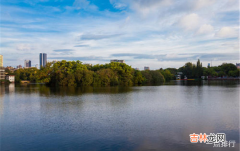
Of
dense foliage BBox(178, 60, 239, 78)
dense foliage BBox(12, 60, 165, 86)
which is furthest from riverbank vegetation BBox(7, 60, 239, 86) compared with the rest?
dense foliage BBox(178, 60, 239, 78)

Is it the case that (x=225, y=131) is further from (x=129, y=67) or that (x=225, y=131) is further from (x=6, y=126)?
(x=129, y=67)

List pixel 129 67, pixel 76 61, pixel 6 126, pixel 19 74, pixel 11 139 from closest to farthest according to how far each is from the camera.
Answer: pixel 11 139 → pixel 6 126 → pixel 76 61 → pixel 129 67 → pixel 19 74

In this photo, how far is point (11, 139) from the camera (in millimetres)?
11117

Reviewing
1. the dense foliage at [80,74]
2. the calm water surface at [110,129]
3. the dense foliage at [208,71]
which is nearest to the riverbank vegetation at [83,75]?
the dense foliage at [80,74]

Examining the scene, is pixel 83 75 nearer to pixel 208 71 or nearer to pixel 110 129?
pixel 110 129

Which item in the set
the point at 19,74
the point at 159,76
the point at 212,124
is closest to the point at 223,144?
the point at 212,124

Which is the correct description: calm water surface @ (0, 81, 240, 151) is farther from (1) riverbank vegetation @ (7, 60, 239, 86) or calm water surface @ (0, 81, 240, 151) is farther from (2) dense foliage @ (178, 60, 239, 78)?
(2) dense foliage @ (178, 60, 239, 78)

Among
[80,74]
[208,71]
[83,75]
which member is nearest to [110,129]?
[80,74]

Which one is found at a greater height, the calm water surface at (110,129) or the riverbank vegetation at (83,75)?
the riverbank vegetation at (83,75)

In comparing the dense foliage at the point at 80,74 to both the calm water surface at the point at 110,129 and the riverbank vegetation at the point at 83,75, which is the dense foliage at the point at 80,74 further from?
the calm water surface at the point at 110,129

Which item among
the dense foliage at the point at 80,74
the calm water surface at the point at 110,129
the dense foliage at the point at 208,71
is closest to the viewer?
the calm water surface at the point at 110,129

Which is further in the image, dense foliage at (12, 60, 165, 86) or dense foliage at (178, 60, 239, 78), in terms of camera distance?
dense foliage at (178, 60, 239, 78)

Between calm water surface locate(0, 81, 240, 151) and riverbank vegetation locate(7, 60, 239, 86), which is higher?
riverbank vegetation locate(7, 60, 239, 86)

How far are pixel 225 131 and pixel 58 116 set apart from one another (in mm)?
11490
